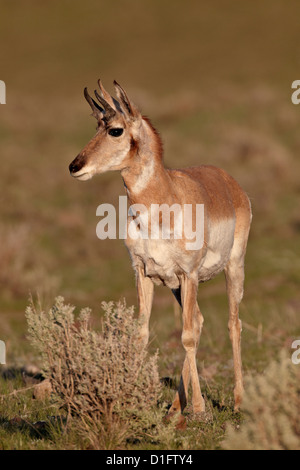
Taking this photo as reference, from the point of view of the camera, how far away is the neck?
648 centimetres

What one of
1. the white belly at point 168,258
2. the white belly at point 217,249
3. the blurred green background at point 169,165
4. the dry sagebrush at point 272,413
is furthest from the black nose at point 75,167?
the blurred green background at point 169,165

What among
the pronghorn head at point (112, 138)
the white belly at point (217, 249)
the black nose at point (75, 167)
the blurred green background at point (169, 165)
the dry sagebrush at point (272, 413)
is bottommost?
the dry sagebrush at point (272, 413)

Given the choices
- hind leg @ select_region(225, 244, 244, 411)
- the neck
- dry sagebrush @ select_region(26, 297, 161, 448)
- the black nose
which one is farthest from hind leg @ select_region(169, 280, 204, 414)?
the black nose

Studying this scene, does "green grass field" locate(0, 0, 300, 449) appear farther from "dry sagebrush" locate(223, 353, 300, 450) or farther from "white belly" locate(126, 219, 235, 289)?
"white belly" locate(126, 219, 235, 289)

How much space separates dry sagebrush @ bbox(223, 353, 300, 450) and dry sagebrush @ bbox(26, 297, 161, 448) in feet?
2.90

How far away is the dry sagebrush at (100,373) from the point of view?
217 inches

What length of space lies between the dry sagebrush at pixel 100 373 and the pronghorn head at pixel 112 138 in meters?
1.15

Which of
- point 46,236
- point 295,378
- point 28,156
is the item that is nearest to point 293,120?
point 28,156

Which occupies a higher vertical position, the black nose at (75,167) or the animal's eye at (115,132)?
the animal's eye at (115,132)

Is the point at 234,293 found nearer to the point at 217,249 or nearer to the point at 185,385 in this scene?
the point at 217,249

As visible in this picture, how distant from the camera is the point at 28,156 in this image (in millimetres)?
24953

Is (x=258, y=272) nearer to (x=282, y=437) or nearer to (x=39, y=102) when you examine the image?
(x=282, y=437)

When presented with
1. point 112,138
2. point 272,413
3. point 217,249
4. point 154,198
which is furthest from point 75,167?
point 272,413

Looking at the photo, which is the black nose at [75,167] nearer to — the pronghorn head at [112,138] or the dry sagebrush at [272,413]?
the pronghorn head at [112,138]
